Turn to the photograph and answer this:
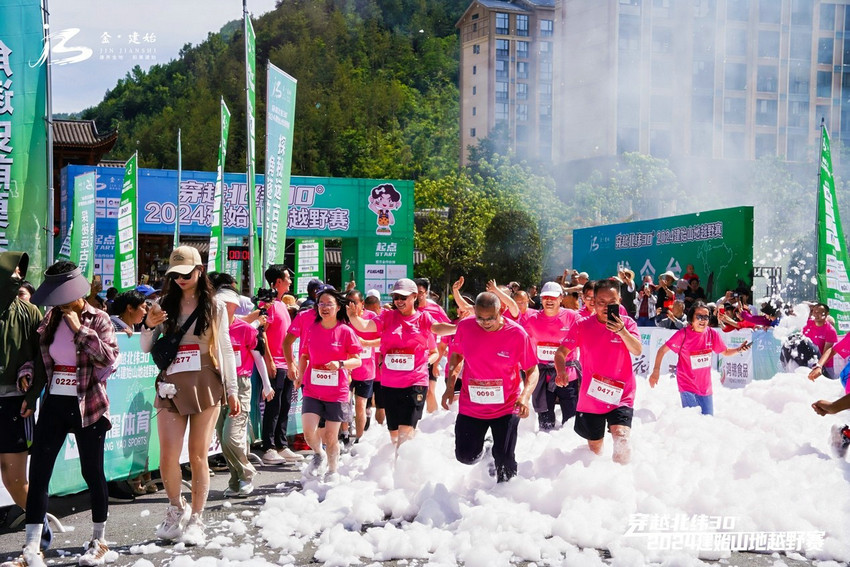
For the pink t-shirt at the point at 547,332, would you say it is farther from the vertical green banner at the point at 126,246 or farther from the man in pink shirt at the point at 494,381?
the vertical green banner at the point at 126,246

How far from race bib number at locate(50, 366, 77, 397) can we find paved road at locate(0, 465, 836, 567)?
3.42 feet

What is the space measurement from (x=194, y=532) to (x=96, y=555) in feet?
2.13

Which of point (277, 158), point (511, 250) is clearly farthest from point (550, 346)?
point (511, 250)

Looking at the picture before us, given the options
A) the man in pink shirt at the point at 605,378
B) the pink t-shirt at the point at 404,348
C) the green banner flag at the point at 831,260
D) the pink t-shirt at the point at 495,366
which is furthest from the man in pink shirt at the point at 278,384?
the green banner flag at the point at 831,260

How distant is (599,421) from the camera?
23.4 feet

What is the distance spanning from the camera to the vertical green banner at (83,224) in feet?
49.9

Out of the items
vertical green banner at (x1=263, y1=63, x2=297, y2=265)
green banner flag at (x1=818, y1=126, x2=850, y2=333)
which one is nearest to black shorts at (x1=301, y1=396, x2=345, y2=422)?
vertical green banner at (x1=263, y1=63, x2=297, y2=265)

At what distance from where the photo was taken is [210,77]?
75.4m

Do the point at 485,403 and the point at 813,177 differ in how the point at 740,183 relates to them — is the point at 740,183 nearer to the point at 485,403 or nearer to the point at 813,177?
the point at 813,177

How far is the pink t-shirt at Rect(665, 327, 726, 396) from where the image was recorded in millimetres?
9281

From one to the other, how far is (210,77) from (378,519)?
2905 inches

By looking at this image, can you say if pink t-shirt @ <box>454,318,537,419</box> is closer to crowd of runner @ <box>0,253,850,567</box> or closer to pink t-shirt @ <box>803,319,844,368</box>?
crowd of runner @ <box>0,253,850,567</box>

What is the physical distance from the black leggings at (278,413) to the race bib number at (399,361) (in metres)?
1.56

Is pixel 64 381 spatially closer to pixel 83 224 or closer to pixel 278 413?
pixel 278 413
